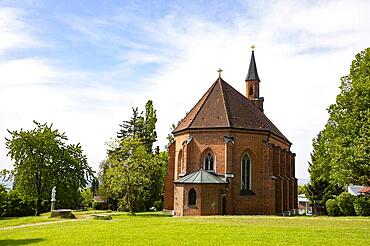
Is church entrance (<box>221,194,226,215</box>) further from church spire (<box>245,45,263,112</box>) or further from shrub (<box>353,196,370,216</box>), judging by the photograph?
church spire (<box>245,45,263,112</box>)

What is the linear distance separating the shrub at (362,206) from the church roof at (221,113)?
1126 cm

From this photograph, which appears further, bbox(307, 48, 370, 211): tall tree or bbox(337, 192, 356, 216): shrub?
bbox(337, 192, 356, 216): shrub

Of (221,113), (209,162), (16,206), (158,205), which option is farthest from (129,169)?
(158,205)

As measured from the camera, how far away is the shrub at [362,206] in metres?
42.8

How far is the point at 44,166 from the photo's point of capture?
5088 centimetres

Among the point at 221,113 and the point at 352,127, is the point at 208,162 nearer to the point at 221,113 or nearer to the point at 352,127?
the point at 221,113

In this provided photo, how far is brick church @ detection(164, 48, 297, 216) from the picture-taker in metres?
39.4

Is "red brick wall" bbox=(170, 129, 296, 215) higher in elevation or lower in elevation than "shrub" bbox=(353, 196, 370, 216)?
higher

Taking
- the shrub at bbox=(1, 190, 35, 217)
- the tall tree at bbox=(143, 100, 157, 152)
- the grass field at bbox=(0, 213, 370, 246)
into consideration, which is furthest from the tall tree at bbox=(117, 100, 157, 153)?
the grass field at bbox=(0, 213, 370, 246)

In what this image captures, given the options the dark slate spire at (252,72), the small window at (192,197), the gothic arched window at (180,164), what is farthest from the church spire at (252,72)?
the small window at (192,197)

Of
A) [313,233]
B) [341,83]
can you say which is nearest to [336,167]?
[341,83]

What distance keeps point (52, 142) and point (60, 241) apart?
105 feet

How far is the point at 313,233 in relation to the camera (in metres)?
22.2

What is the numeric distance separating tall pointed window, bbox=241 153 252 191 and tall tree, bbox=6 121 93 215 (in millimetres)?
21210
